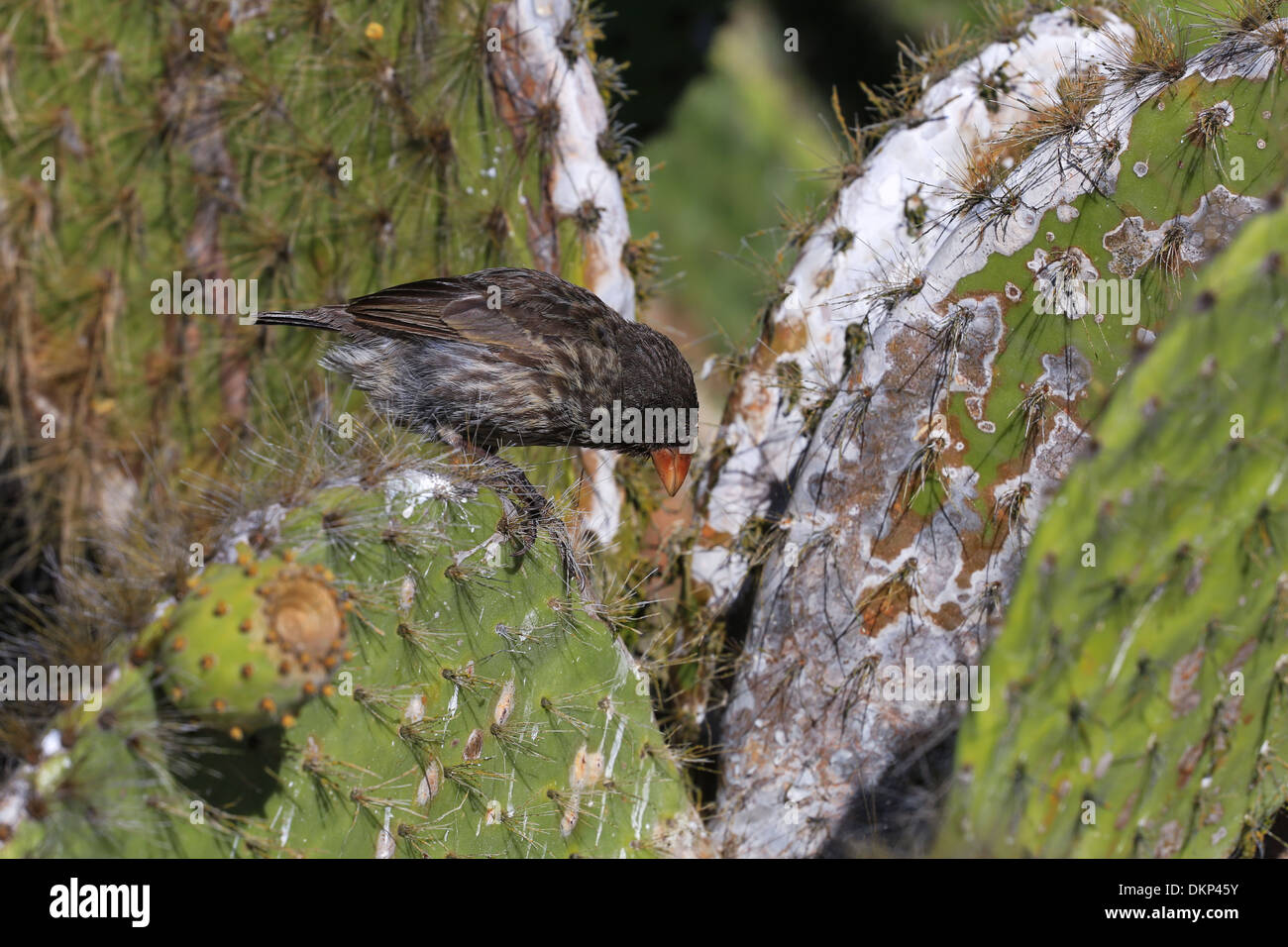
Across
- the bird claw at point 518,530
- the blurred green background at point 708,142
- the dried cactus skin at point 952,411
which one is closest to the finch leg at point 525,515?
the bird claw at point 518,530

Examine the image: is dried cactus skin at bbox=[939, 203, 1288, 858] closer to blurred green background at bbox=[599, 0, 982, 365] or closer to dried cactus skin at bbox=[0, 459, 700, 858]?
dried cactus skin at bbox=[0, 459, 700, 858]

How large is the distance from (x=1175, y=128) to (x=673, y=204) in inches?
128

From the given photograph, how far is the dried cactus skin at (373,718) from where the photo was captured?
5.32 ft

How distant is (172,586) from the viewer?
178 centimetres

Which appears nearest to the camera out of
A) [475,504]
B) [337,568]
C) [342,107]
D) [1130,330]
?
[337,568]

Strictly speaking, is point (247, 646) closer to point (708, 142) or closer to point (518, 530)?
point (518, 530)

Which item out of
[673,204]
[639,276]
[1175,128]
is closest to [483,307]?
[639,276]

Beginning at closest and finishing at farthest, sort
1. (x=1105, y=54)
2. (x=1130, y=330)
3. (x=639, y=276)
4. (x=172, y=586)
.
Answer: (x=172, y=586) < (x=1130, y=330) < (x=1105, y=54) < (x=639, y=276)

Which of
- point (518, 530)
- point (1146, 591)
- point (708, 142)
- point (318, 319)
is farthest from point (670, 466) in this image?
point (708, 142)

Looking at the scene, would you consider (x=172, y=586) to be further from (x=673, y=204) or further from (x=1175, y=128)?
(x=673, y=204)

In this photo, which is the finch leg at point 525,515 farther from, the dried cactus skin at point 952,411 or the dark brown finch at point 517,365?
the dried cactus skin at point 952,411

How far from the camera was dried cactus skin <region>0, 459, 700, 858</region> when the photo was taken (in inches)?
63.8

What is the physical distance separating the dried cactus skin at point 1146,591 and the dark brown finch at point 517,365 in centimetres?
136

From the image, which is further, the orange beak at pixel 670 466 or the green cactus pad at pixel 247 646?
the orange beak at pixel 670 466
